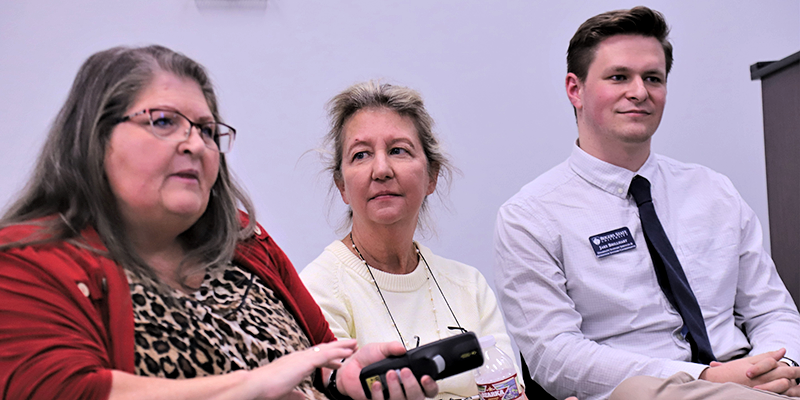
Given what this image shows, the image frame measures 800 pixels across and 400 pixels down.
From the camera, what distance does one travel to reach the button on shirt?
170cm

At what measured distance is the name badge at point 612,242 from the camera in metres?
1.80

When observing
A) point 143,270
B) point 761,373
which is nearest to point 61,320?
point 143,270

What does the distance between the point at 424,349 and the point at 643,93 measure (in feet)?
3.88

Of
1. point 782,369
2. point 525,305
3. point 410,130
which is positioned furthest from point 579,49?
point 782,369

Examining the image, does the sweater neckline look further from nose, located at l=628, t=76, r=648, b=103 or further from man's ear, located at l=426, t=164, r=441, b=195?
nose, located at l=628, t=76, r=648, b=103

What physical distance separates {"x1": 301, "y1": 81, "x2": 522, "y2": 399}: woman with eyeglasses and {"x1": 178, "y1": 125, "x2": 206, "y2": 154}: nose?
0.65 m

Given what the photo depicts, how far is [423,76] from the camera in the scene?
2615 mm

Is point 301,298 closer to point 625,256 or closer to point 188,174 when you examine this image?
point 188,174

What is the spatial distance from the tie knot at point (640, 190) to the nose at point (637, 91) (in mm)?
249

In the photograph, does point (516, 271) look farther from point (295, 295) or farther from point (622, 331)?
point (295, 295)

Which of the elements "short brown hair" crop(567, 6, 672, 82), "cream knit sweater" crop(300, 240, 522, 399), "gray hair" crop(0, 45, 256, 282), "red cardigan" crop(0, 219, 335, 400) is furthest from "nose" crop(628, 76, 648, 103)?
"red cardigan" crop(0, 219, 335, 400)

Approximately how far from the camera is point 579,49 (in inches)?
79.2

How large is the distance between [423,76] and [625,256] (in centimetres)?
122

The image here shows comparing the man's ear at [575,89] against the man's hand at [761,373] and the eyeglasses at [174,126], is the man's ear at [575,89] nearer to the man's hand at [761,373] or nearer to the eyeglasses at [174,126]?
the man's hand at [761,373]
